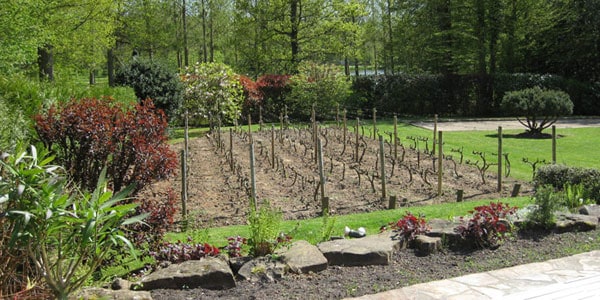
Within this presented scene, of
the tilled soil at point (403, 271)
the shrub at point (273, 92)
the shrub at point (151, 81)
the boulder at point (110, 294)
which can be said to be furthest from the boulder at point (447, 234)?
the shrub at point (273, 92)

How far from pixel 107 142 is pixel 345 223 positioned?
3.00 m

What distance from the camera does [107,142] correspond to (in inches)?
243

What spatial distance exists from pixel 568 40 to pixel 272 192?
20249mm

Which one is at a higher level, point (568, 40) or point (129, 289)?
point (568, 40)

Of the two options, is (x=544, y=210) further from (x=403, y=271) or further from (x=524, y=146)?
(x=524, y=146)

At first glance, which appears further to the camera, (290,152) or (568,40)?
(568,40)

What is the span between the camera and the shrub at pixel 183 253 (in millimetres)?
4707

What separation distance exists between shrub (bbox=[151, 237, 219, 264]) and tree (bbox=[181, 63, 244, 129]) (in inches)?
486

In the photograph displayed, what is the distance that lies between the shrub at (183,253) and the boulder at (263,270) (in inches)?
15.7

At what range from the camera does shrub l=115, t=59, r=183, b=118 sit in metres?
15.5

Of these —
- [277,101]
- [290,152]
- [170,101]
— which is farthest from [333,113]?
[290,152]

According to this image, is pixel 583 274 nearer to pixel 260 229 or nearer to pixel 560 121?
pixel 260 229

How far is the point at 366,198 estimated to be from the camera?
326 inches

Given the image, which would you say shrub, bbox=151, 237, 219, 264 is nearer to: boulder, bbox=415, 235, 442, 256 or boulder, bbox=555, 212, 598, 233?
boulder, bbox=415, 235, 442, 256
